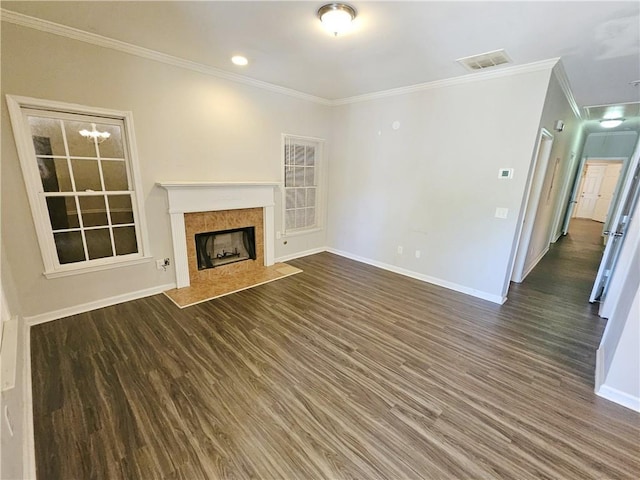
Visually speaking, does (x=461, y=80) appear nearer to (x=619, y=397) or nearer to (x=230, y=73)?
(x=230, y=73)

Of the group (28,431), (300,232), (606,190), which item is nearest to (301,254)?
(300,232)

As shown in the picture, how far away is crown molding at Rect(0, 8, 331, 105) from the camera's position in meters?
2.33

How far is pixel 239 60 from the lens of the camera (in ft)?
10.5

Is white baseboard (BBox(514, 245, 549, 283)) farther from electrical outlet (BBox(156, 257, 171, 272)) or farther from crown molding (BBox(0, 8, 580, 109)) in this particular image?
electrical outlet (BBox(156, 257, 171, 272))

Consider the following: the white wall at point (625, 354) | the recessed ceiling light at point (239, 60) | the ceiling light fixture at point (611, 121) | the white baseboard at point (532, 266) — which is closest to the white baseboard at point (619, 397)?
the white wall at point (625, 354)

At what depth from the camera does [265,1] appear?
205cm

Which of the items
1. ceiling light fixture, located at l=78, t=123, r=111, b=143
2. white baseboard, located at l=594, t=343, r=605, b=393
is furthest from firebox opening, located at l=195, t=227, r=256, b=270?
white baseboard, located at l=594, t=343, r=605, b=393

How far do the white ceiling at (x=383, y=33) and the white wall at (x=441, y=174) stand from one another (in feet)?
1.47

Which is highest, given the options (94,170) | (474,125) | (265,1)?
(265,1)

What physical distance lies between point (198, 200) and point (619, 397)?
14.8 ft

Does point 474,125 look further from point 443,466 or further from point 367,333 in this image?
point 443,466

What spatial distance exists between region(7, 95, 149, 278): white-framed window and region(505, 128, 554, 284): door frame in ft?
15.5

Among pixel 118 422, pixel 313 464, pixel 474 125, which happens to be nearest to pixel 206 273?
pixel 118 422

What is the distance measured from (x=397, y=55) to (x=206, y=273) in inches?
144
